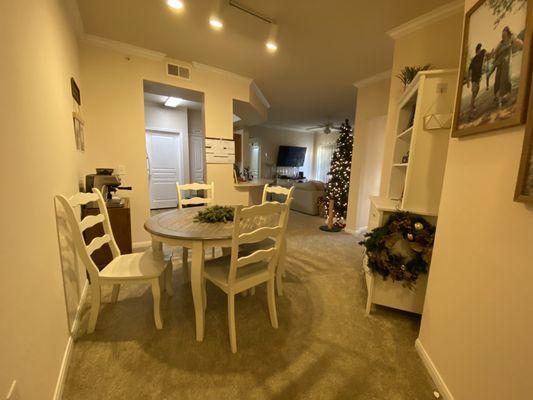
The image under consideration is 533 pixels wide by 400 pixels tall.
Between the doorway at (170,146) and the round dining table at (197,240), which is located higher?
the doorway at (170,146)

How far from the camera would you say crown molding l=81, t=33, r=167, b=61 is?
102 inches

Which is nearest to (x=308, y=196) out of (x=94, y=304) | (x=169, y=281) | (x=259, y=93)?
(x=259, y=93)

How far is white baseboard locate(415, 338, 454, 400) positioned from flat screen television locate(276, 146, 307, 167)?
764cm

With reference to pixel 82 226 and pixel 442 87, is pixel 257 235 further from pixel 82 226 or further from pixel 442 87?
pixel 442 87

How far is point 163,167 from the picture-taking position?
18.1ft

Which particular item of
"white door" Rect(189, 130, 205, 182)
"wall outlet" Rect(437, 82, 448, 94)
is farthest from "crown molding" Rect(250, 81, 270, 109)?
"wall outlet" Rect(437, 82, 448, 94)

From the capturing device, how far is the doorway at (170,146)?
5172 millimetres

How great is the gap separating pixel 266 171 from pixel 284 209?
732cm

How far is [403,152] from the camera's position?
2381mm

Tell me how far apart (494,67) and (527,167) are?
519mm

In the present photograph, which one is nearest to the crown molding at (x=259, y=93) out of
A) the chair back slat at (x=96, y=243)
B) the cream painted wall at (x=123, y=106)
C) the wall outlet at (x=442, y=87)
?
the cream painted wall at (x=123, y=106)

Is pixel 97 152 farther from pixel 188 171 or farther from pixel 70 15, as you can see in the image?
pixel 188 171

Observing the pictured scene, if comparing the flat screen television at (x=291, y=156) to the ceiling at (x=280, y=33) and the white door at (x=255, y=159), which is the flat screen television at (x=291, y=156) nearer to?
the white door at (x=255, y=159)

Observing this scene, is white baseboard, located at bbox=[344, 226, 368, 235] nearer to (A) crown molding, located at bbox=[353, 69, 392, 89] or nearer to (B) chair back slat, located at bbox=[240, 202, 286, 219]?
(A) crown molding, located at bbox=[353, 69, 392, 89]
